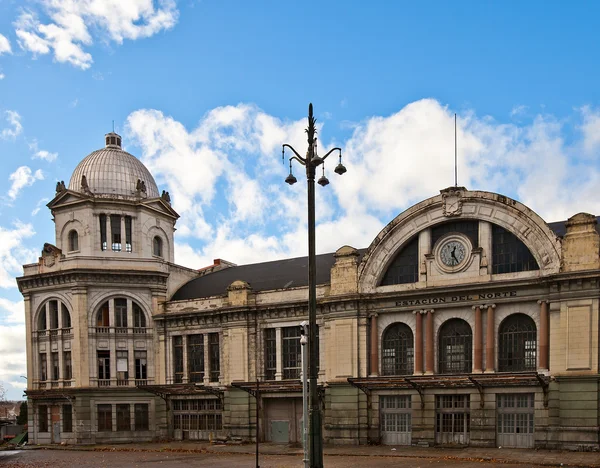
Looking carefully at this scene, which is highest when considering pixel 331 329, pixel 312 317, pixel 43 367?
pixel 312 317

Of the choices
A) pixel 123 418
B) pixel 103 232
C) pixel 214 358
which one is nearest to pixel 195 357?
pixel 214 358

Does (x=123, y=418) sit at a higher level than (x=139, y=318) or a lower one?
lower

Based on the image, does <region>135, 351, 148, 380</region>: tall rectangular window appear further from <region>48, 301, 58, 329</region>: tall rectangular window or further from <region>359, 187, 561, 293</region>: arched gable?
<region>359, 187, 561, 293</region>: arched gable

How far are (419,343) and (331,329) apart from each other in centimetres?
572

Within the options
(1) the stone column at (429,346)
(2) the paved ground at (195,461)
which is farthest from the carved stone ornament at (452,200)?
(2) the paved ground at (195,461)

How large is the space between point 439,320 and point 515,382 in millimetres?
5514

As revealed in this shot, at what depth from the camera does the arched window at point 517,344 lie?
3809 centimetres

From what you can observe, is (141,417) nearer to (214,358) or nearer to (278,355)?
(214,358)

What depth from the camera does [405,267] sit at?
42.4m

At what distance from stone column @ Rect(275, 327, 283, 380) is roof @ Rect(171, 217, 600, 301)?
3186mm

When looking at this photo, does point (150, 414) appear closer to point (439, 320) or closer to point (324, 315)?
point (324, 315)

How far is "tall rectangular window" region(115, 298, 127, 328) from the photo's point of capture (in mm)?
50938

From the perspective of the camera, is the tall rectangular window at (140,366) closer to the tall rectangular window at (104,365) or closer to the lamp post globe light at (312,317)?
the tall rectangular window at (104,365)

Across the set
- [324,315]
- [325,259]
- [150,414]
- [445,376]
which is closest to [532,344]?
[445,376]
